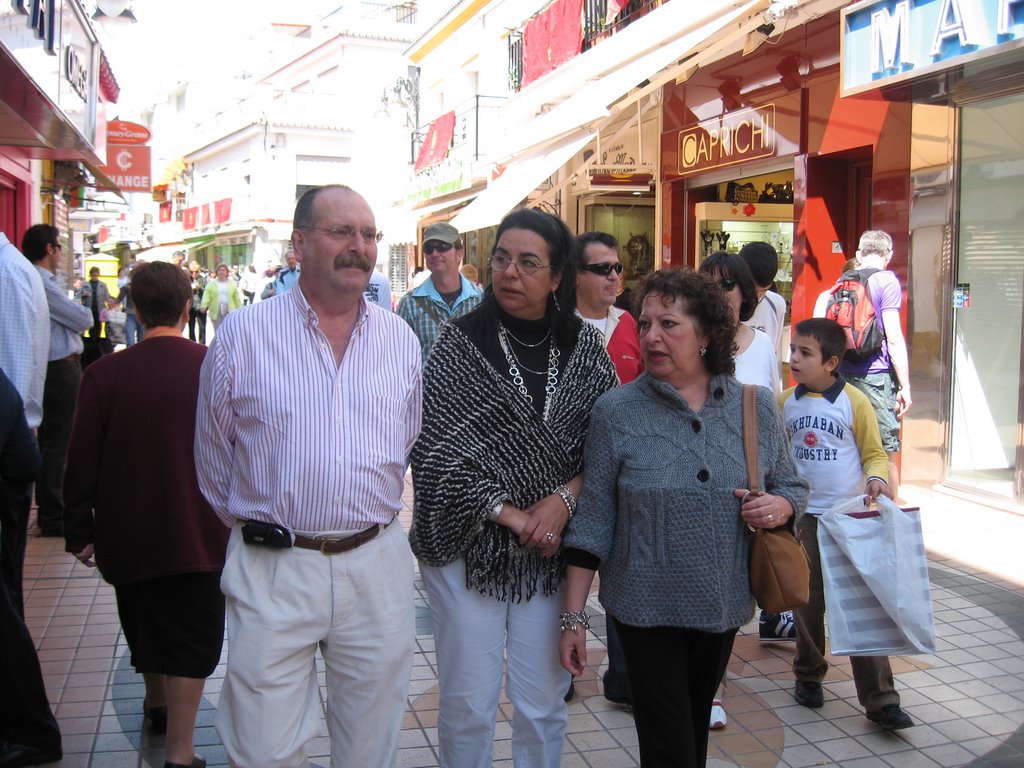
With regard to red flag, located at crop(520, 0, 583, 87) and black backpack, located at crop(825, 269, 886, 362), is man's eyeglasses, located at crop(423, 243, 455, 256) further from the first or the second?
red flag, located at crop(520, 0, 583, 87)

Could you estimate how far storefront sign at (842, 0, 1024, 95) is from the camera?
654 centimetres

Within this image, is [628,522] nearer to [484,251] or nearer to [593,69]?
[593,69]

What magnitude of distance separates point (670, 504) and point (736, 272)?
2.00 meters

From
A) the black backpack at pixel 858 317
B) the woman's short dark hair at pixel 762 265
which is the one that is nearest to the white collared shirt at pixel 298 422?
the woman's short dark hair at pixel 762 265

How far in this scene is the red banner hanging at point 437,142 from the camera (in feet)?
68.1

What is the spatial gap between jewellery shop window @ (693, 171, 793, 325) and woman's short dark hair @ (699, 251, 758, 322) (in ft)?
23.7

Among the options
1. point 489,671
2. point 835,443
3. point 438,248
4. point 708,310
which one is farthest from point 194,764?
point 438,248

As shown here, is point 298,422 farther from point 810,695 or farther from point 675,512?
point 810,695

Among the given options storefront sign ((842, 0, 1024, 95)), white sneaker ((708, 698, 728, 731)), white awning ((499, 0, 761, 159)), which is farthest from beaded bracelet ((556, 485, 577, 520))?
white awning ((499, 0, 761, 159))

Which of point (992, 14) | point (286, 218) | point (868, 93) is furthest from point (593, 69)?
point (286, 218)

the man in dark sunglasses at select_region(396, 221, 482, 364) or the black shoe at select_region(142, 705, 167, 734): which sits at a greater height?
the man in dark sunglasses at select_region(396, 221, 482, 364)

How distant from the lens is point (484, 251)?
2086cm

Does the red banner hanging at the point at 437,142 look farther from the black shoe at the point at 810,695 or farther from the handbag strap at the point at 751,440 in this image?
the handbag strap at the point at 751,440

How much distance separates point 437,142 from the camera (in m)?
21.5
